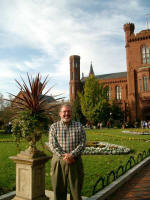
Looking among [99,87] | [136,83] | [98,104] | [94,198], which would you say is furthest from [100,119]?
[94,198]

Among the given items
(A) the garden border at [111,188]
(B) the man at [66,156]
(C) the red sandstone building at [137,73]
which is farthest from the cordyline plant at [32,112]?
(C) the red sandstone building at [137,73]

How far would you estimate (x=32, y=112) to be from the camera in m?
3.98

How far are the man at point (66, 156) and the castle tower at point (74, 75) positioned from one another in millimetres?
50673

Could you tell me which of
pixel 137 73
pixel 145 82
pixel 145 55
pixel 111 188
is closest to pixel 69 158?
pixel 111 188

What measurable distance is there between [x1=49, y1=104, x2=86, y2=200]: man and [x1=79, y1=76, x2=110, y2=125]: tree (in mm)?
31249

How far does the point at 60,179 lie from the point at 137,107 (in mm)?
34885

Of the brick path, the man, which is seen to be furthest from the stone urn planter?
the brick path

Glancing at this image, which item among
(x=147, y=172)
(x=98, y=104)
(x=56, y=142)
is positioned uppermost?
(x=98, y=104)

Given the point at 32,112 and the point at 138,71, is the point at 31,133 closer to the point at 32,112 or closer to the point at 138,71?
the point at 32,112

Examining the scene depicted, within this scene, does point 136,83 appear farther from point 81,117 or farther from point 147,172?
point 147,172

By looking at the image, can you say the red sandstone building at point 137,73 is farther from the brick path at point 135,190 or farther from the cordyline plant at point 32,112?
the cordyline plant at point 32,112

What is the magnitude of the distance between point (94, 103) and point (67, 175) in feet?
108

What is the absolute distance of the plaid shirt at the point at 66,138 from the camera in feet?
11.1

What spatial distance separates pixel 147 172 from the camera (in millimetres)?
6945
